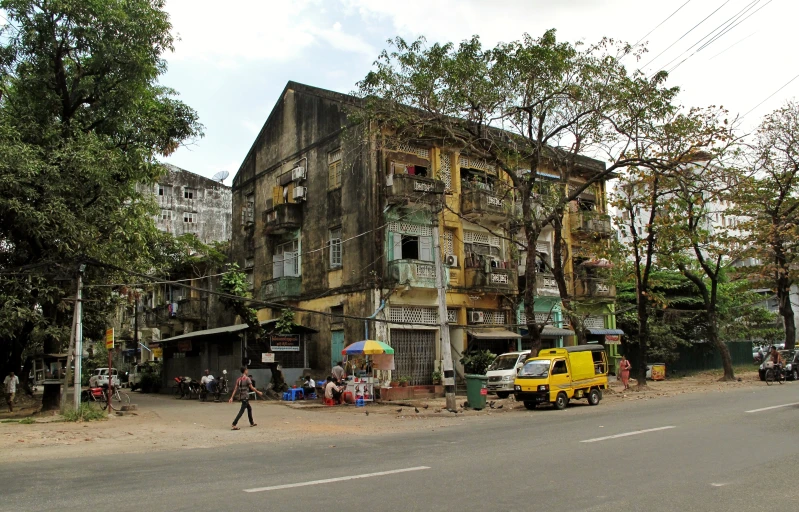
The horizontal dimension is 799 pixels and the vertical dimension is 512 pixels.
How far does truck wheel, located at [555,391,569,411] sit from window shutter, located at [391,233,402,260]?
31.6 ft

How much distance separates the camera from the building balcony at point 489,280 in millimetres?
28125

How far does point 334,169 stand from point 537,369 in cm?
1376

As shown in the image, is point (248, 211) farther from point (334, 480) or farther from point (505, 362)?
point (334, 480)

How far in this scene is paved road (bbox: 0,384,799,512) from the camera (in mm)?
6668

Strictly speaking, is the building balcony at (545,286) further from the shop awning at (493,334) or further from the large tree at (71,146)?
the large tree at (71,146)

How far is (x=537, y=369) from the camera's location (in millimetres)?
19891

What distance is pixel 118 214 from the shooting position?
1984 cm

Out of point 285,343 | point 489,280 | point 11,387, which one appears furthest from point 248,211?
point 11,387

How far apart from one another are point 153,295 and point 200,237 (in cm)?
665

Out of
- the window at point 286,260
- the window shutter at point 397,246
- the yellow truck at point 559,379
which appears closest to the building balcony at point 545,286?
the window shutter at point 397,246

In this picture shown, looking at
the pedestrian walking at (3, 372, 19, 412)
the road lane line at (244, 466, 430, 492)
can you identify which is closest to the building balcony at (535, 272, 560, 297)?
the pedestrian walking at (3, 372, 19, 412)

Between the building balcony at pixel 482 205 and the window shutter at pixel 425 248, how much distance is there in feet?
7.28

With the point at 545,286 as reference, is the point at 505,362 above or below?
below

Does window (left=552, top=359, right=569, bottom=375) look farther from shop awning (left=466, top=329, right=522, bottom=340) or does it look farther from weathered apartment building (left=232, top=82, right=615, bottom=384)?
shop awning (left=466, top=329, right=522, bottom=340)
